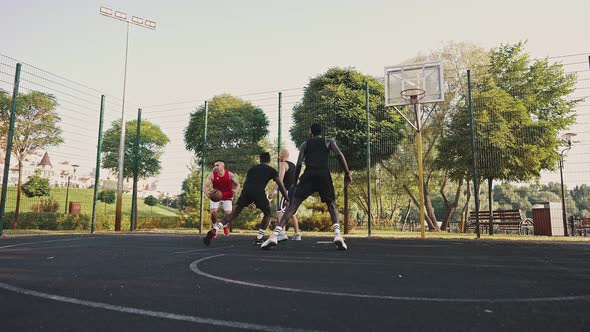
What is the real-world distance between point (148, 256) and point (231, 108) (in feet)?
45.1

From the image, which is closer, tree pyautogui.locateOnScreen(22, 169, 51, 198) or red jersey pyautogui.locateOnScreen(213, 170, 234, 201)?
red jersey pyautogui.locateOnScreen(213, 170, 234, 201)

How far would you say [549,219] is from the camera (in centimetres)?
1603

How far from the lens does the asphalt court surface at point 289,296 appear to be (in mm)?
2160

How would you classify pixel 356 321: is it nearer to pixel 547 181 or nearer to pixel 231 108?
pixel 547 181

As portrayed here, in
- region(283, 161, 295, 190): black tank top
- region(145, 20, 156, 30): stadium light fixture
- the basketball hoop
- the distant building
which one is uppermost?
region(145, 20, 156, 30): stadium light fixture

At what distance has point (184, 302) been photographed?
105 inches

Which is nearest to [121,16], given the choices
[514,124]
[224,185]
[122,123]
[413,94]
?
[122,123]

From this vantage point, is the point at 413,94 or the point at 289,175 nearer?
the point at 289,175

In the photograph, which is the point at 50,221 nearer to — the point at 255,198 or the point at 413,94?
the point at 255,198

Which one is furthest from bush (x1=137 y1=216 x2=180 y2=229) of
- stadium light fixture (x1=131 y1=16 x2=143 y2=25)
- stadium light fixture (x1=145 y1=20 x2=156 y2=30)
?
stadium light fixture (x1=131 y1=16 x2=143 y2=25)

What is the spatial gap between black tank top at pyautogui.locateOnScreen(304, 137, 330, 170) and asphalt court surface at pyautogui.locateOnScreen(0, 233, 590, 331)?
6.13 ft

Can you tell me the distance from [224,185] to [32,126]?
14982 millimetres

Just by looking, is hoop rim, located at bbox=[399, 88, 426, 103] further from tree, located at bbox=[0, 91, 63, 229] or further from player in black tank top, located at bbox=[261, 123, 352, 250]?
tree, located at bbox=[0, 91, 63, 229]

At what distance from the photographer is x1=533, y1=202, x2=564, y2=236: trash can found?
15.9m
